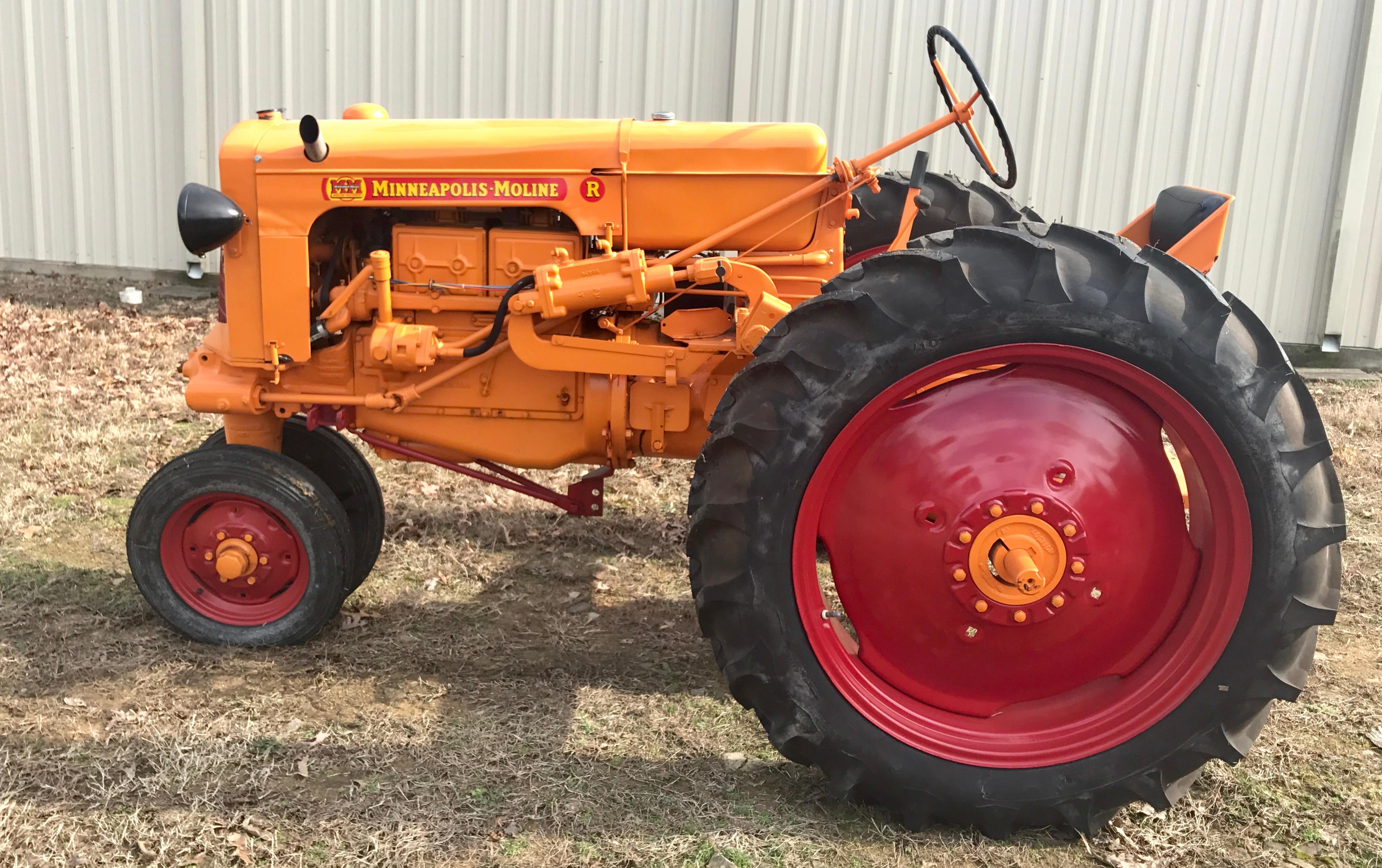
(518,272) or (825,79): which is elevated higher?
(825,79)

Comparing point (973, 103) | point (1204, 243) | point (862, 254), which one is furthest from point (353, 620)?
point (1204, 243)

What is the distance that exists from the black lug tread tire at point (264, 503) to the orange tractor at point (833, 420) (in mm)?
10

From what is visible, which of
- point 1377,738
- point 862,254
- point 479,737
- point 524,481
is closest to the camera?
point 479,737

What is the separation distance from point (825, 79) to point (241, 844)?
6.46 meters

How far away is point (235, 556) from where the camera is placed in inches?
124

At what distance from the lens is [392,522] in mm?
4352

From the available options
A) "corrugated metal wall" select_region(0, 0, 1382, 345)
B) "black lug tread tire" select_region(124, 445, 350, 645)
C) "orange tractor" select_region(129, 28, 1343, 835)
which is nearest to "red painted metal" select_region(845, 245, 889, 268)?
"orange tractor" select_region(129, 28, 1343, 835)

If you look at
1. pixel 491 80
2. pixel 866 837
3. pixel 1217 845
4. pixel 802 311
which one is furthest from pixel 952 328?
pixel 491 80

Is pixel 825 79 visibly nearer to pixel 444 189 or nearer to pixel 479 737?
pixel 444 189

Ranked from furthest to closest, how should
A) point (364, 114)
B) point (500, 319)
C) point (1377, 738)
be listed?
point (364, 114) < point (500, 319) < point (1377, 738)

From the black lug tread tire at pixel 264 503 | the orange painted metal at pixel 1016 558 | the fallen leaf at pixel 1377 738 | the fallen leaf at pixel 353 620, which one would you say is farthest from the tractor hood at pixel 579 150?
the fallen leaf at pixel 1377 738

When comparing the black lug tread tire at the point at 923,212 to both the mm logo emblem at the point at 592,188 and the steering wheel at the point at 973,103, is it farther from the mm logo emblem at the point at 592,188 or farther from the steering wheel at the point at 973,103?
the mm logo emblem at the point at 592,188

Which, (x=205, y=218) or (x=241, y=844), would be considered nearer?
(x=241, y=844)

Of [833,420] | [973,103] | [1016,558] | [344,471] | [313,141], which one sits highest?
[973,103]
